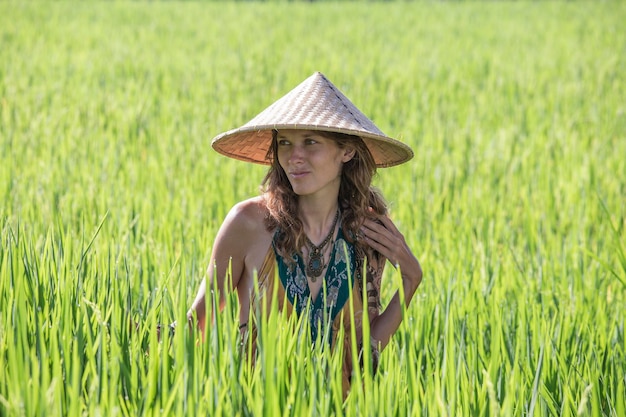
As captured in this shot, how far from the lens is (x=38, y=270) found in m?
2.20

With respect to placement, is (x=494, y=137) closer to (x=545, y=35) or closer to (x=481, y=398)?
(x=481, y=398)

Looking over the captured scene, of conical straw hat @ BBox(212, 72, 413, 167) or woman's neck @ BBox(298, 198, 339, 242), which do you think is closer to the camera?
conical straw hat @ BBox(212, 72, 413, 167)

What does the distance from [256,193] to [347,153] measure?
226 centimetres

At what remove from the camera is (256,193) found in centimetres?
442

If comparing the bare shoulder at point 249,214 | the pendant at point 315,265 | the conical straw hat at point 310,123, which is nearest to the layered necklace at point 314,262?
the pendant at point 315,265

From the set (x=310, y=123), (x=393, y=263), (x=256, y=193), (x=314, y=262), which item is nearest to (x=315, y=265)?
(x=314, y=262)

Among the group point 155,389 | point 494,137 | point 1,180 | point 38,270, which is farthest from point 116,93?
point 155,389

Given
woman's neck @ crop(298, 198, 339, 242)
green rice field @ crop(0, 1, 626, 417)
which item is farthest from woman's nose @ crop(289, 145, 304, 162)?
green rice field @ crop(0, 1, 626, 417)

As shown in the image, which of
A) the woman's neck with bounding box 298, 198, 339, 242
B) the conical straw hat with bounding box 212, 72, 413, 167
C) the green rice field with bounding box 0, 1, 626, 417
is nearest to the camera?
the green rice field with bounding box 0, 1, 626, 417

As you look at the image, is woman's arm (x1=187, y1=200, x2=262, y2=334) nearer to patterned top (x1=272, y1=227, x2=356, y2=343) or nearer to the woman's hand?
patterned top (x1=272, y1=227, x2=356, y2=343)

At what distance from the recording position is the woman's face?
6.81 ft

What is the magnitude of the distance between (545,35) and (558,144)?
6918 millimetres

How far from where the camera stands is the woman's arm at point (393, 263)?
81.7 inches

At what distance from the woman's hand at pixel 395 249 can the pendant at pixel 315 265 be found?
4.2 inches
